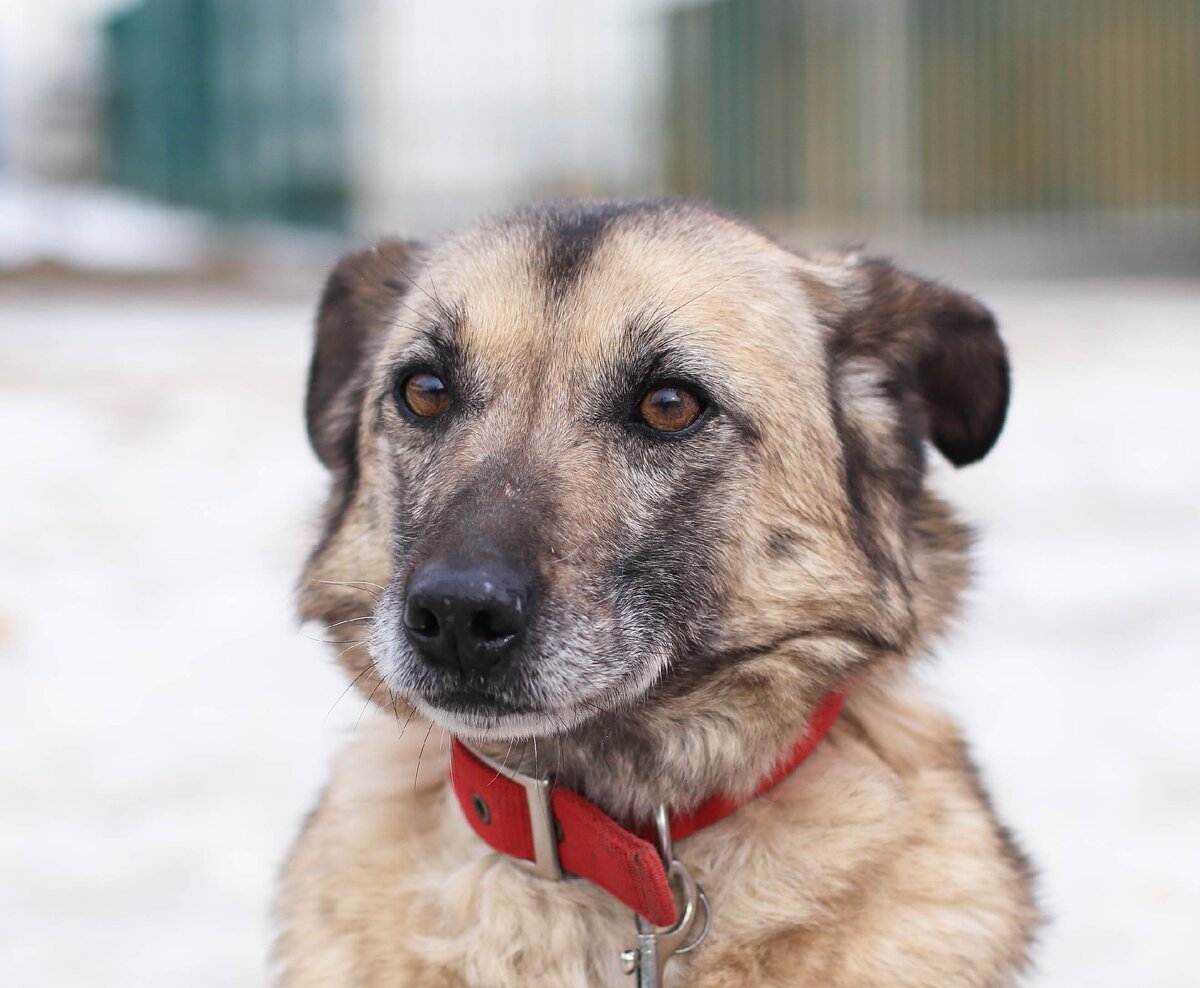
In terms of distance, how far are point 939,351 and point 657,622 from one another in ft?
3.17

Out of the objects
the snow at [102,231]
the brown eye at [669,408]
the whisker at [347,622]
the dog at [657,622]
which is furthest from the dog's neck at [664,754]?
the snow at [102,231]

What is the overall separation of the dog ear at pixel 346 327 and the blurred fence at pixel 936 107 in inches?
579

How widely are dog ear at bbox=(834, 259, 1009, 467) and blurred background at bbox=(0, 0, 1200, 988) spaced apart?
41 cm

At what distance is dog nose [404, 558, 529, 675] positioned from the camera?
226cm

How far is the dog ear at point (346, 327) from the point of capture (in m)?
3.28

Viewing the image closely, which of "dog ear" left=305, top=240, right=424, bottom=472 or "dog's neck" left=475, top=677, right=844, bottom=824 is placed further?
"dog ear" left=305, top=240, right=424, bottom=472

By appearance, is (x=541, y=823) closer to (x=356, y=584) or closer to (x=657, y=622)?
(x=657, y=622)

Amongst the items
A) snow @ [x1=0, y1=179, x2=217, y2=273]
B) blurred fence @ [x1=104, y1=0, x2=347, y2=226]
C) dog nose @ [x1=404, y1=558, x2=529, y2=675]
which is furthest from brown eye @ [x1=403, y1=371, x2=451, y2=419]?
blurred fence @ [x1=104, y1=0, x2=347, y2=226]

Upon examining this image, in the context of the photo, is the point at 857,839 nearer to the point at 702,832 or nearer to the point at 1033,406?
the point at 702,832

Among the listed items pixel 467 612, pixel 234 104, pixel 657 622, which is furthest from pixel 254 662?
pixel 234 104

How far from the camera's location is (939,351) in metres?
3.05

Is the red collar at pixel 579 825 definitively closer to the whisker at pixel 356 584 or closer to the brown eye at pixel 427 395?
the whisker at pixel 356 584

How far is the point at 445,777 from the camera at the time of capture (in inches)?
114

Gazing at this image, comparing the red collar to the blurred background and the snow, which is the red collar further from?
the snow
